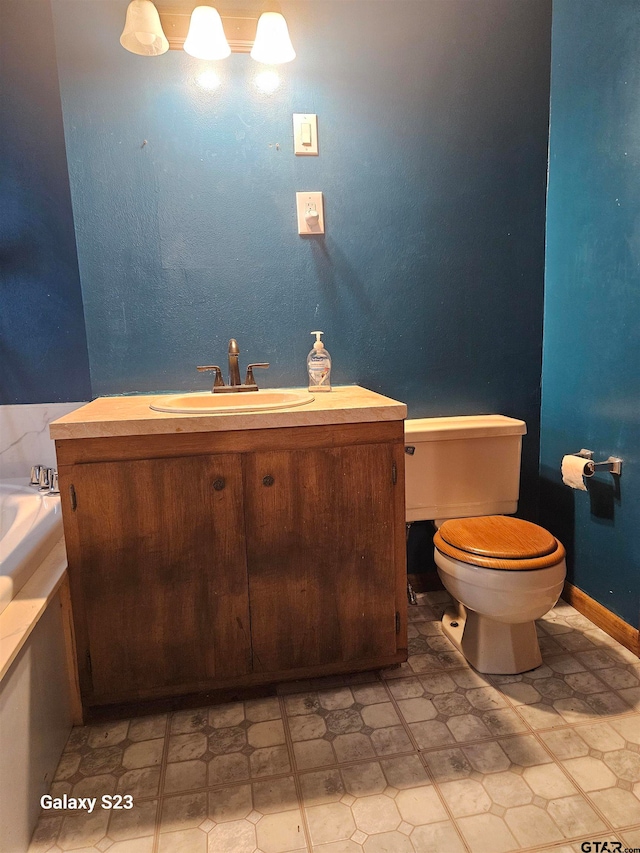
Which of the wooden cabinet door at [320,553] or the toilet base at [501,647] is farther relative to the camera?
the toilet base at [501,647]

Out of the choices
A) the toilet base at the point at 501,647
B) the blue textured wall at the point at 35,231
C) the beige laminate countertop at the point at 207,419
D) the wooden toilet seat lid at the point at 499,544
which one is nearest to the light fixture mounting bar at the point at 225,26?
the blue textured wall at the point at 35,231

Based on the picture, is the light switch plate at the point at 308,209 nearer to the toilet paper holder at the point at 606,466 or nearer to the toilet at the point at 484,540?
the toilet at the point at 484,540

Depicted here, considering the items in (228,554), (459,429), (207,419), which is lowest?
(228,554)

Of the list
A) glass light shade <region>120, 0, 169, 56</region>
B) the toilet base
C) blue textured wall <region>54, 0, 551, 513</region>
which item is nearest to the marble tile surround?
blue textured wall <region>54, 0, 551, 513</region>

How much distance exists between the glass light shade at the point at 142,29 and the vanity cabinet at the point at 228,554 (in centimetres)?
116

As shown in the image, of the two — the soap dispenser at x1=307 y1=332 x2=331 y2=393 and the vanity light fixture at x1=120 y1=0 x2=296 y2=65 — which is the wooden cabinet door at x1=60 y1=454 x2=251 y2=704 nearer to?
the soap dispenser at x1=307 y1=332 x2=331 y2=393

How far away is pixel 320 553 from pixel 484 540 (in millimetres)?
485

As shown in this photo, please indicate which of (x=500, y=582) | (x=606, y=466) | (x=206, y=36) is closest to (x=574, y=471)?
(x=606, y=466)

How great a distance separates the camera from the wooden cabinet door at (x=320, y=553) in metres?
1.43

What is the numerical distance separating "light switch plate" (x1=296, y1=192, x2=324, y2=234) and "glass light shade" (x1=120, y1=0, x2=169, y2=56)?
58 cm

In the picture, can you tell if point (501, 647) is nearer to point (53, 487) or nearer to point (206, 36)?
point (53, 487)

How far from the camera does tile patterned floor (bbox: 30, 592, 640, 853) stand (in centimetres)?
111

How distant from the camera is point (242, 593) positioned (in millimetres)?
1452

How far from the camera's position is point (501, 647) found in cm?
160
